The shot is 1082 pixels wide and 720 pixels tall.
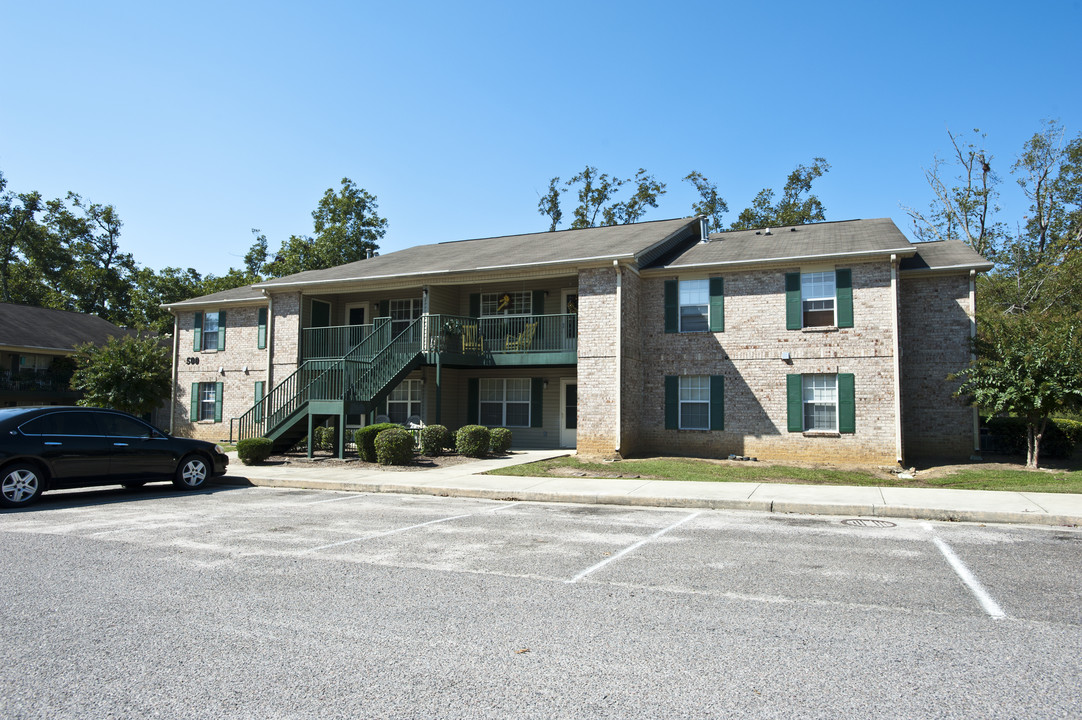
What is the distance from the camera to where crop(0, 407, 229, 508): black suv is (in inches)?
405

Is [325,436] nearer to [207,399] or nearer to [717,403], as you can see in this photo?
[207,399]

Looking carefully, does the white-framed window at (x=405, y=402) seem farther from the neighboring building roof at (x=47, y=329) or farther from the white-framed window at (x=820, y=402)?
the neighboring building roof at (x=47, y=329)

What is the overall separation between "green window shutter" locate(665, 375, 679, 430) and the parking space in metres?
8.82

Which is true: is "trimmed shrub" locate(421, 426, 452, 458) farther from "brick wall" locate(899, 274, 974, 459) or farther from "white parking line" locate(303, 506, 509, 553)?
"brick wall" locate(899, 274, 974, 459)

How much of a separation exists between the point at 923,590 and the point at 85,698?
19.3ft

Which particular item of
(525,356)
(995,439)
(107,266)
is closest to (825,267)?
(995,439)

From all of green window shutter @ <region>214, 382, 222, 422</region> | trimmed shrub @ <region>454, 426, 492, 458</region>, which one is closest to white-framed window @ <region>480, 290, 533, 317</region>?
trimmed shrub @ <region>454, 426, 492, 458</region>

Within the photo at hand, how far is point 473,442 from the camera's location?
17.8m

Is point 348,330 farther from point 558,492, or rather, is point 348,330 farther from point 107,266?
point 107,266

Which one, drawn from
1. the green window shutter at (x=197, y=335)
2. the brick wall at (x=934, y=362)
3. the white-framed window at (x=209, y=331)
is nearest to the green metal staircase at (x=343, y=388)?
the white-framed window at (x=209, y=331)

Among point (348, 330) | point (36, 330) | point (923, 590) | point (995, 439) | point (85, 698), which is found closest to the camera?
point (85, 698)

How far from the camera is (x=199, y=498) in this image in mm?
11672

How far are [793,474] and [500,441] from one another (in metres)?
7.25

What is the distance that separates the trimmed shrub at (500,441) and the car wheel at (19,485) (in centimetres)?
994
